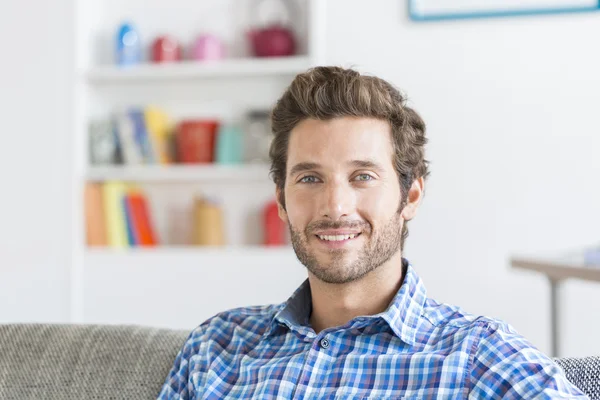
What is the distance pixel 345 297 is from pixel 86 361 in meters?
0.47

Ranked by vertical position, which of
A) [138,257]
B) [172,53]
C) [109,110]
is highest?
[172,53]

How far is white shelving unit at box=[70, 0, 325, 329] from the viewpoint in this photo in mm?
3549

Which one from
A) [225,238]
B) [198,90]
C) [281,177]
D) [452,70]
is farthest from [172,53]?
[281,177]

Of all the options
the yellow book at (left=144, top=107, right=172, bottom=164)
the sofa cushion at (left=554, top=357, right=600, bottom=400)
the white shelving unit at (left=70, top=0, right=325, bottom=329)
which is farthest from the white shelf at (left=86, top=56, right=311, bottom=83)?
the sofa cushion at (left=554, top=357, right=600, bottom=400)

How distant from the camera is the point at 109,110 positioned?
3.88m

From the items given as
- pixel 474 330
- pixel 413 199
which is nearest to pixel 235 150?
pixel 413 199

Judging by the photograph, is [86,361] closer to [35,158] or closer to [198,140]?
[198,140]

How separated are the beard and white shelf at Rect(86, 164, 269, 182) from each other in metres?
2.17

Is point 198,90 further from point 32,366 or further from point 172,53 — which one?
point 32,366

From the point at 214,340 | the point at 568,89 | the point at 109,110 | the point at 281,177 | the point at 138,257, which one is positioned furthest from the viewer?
the point at 109,110

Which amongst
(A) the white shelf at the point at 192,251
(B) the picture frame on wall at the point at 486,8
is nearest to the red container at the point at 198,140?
(A) the white shelf at the point at 192,251

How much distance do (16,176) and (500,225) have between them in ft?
6.99

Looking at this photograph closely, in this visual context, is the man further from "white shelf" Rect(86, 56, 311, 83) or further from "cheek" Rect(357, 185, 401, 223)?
"white shelf" Rect(86, 56, 311, 83)

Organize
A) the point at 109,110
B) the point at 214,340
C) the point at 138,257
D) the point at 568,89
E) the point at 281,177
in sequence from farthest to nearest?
1. the point at 109,110
2. the point at 138,257
3. the point at 568,89
4. the point at 281,177
5. the point at 214,340
